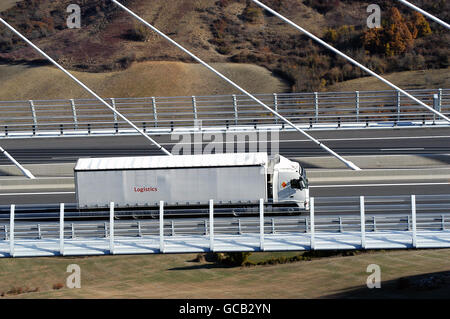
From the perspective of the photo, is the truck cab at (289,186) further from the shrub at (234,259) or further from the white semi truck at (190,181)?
the shrub at (234,259)

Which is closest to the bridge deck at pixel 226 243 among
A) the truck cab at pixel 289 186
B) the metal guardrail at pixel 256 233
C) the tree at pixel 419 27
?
the metal guardrail at pixel 256 233

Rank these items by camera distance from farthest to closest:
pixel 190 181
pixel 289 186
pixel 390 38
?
pixel 390 38 < pixel 190 181 < pixel 289 186

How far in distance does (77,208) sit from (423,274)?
1575cm

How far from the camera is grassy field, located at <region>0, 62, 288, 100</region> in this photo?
6175 centimetres

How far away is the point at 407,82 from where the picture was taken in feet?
188

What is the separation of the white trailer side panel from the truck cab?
44 centimetres

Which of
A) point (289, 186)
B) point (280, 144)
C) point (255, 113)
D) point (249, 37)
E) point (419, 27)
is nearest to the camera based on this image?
point (289, 186)

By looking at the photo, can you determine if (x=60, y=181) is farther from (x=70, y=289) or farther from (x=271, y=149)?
(x=271, y=149)

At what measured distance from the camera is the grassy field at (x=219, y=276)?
35.3 metres

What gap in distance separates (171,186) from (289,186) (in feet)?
14.1

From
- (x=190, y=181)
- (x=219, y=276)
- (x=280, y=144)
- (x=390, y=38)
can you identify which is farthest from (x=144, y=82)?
(x=190, y=181)

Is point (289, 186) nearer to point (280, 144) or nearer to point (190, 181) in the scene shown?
point (190, 181)

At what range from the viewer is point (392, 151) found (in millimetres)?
35469
